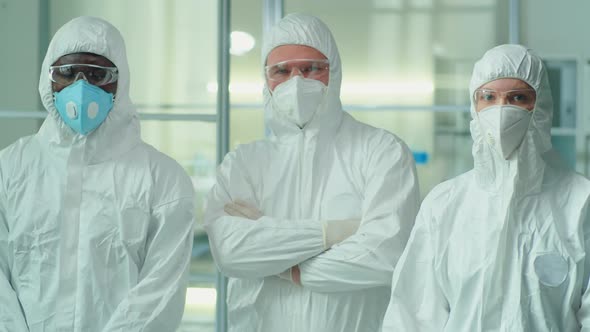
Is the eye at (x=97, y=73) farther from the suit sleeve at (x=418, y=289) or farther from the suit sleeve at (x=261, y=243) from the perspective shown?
the suit sleeve at (x=418, y=289)

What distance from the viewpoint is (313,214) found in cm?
286

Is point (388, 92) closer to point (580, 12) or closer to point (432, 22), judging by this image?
point (432, 22)

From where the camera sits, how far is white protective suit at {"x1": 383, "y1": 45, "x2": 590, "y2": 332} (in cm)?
221

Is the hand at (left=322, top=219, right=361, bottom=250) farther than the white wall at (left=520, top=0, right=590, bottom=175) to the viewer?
No

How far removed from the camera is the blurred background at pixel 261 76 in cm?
472

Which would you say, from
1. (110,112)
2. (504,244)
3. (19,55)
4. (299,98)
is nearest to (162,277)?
(110,112)

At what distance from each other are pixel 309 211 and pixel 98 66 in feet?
2.55

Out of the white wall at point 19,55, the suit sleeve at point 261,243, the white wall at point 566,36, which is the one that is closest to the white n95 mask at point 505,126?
the suit sleeve at point 261,243

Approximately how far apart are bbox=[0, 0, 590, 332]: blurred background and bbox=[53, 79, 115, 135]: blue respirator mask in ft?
6.70

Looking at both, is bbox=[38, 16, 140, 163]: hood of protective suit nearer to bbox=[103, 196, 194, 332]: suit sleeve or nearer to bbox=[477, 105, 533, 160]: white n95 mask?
bbox=[103, 196, 194, 332]: suit sleeve

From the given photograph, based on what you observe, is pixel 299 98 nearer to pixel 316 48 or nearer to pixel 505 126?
pixel 316 48

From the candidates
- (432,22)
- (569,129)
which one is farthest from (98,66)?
(569,129)

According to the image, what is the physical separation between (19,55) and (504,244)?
334cm

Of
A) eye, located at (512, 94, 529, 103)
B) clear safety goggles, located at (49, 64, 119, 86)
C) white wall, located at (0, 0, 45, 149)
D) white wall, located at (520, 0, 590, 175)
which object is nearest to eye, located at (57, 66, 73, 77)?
clear safety goggles, located at (49, 64, 119, 86)
